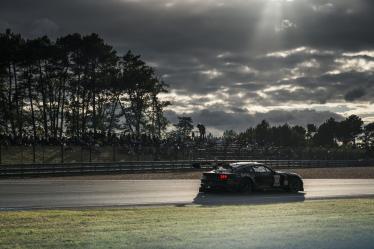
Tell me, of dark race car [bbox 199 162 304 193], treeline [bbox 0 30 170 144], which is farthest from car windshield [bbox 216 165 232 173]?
treeline [bbox 0 30 170 144]

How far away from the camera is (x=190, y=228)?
1130 centimetres

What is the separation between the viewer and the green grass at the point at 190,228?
31.6 ft

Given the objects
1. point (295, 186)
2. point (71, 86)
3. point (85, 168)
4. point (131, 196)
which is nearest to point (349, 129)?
point (71, 86)

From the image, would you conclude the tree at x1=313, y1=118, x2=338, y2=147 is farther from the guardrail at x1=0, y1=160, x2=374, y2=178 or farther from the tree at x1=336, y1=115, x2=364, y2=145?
the guardrail at x1=0, y1=160, x2=374, y2=178

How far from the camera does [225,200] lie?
19078 millimetres

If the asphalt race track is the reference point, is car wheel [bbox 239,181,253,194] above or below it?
above

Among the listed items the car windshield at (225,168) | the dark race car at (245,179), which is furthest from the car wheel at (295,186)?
the car windshield at (225,168)

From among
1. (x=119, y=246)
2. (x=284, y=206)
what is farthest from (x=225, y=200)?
(x=119, y=246)

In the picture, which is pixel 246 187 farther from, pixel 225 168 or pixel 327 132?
pixel 327 132

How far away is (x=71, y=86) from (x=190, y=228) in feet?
168

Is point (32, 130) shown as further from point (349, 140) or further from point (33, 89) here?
point (349, 140)

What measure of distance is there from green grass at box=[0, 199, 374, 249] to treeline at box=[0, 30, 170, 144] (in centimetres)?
4038

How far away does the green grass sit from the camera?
9.63m

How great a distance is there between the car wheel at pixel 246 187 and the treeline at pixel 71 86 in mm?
33284
